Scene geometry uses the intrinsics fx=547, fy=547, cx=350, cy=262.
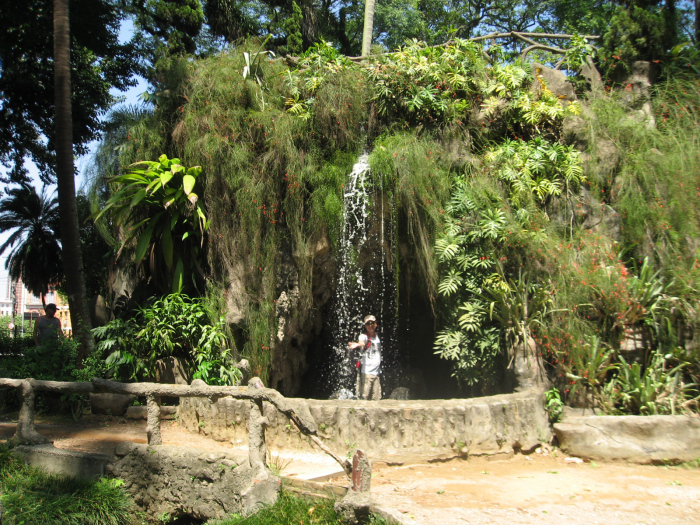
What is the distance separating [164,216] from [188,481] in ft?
16.1

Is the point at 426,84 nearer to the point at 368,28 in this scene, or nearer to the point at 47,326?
the point at 368,28

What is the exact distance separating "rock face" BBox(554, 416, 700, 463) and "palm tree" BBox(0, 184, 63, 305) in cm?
1571

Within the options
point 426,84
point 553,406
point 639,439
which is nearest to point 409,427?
point 553,406

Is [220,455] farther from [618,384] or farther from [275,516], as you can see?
[618,384]

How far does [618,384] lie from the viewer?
684 cm

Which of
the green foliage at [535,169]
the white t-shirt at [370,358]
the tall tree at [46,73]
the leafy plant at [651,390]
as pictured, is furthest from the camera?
the tall tree at [46,73]

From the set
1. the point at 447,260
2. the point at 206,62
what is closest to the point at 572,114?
the point at 447,260

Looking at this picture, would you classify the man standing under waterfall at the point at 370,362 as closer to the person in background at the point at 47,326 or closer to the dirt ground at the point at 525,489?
the dirt ground at the point at 525,489

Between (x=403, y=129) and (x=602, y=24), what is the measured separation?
8708 millimetres

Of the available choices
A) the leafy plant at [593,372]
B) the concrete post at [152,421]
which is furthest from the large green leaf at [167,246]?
the leafy plant at [593,372]

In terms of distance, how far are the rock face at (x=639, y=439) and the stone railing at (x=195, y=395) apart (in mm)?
3188

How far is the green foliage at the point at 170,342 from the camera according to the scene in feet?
26.6

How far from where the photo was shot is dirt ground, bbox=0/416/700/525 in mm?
4320

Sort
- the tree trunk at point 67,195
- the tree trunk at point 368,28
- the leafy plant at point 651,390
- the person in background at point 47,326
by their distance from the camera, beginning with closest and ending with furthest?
1. the leafy plant at point 651,390
2. the tree trunk at point 67,195
3. the person in background at point 47,326
4. the tree trunk at point 368,28
